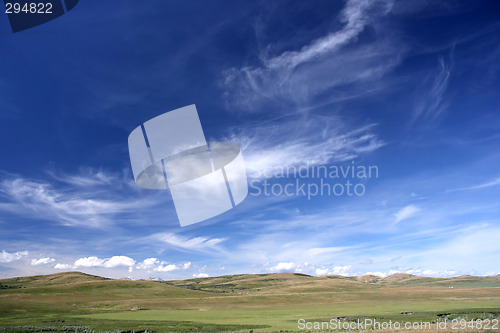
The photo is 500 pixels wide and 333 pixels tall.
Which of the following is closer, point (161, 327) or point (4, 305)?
point (161, 327)

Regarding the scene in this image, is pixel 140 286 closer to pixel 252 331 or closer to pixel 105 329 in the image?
pixel 105 329

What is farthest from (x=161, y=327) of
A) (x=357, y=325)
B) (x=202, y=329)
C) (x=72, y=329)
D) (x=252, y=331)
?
(x=357, y=325)

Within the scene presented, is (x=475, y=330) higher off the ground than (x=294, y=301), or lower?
higher

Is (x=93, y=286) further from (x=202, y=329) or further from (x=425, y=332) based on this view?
(x=425, y=332)

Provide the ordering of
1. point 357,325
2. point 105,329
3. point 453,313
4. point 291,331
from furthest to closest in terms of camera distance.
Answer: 1. point 453,313
2. point 105,329
3. point 357,325
4. point 291,331

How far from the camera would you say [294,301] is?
3287 inches

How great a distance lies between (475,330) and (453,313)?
22038 mm

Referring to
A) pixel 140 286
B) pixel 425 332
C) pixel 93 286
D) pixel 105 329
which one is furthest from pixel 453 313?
pixel 93 286

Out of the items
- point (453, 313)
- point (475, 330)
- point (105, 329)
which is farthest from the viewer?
point (453, 313)

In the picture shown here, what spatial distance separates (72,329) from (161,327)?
1113 centimetres

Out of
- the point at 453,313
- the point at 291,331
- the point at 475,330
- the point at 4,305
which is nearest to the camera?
the point at 475,330

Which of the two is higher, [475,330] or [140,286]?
[475,330]

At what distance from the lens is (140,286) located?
457ft

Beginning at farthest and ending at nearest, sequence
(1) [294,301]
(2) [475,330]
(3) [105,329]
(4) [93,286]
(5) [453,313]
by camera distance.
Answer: (4) [93,286]
(1) [294,301]
(5) [453,313]
(3) [105,329]
(2) [475,330]
